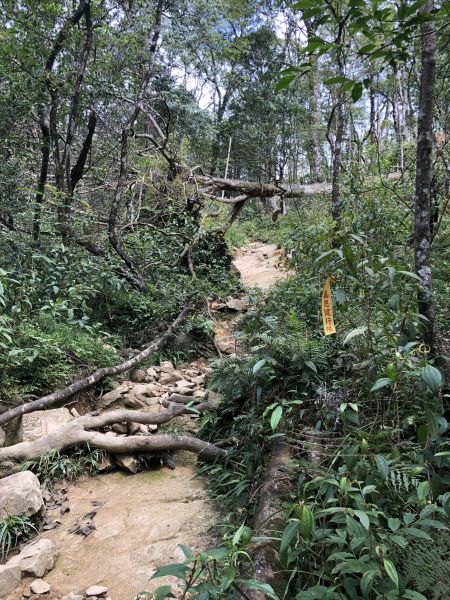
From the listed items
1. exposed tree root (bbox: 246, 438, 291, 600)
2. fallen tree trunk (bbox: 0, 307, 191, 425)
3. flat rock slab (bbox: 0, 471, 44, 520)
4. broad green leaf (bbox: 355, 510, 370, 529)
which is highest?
broad green leaf (bbox: 355, 510, 370, 529)

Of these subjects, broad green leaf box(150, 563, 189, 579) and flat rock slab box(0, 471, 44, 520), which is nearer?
broad green leaf box(150, 563, 189, 579)

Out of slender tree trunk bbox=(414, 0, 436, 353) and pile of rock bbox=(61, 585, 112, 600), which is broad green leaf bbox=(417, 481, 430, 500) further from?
pile of rock bbox=(61, 585, 112, 600)

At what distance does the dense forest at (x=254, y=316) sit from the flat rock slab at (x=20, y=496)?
0.07m

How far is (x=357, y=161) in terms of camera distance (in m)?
6.88

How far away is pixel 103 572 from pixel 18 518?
858mm

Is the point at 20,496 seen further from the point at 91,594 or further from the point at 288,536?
the point at 288,536

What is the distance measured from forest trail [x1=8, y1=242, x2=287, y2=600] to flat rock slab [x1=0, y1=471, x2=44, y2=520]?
227 mm

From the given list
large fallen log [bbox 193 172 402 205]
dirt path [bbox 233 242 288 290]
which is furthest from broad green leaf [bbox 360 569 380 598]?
large fallen log [bbox 193 172 402 205]

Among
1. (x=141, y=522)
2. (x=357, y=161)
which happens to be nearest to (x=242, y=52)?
(x=357, y=161)

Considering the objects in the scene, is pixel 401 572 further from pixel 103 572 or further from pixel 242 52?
pixel 242 52

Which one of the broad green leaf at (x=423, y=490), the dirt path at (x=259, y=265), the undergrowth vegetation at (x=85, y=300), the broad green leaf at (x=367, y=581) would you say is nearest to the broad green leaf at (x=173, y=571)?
the broad green leaf at (x=367, y=581)

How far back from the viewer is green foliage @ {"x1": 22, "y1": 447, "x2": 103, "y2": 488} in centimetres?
358

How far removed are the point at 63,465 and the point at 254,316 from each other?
2.39 m

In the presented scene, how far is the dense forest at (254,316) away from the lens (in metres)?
1.83
